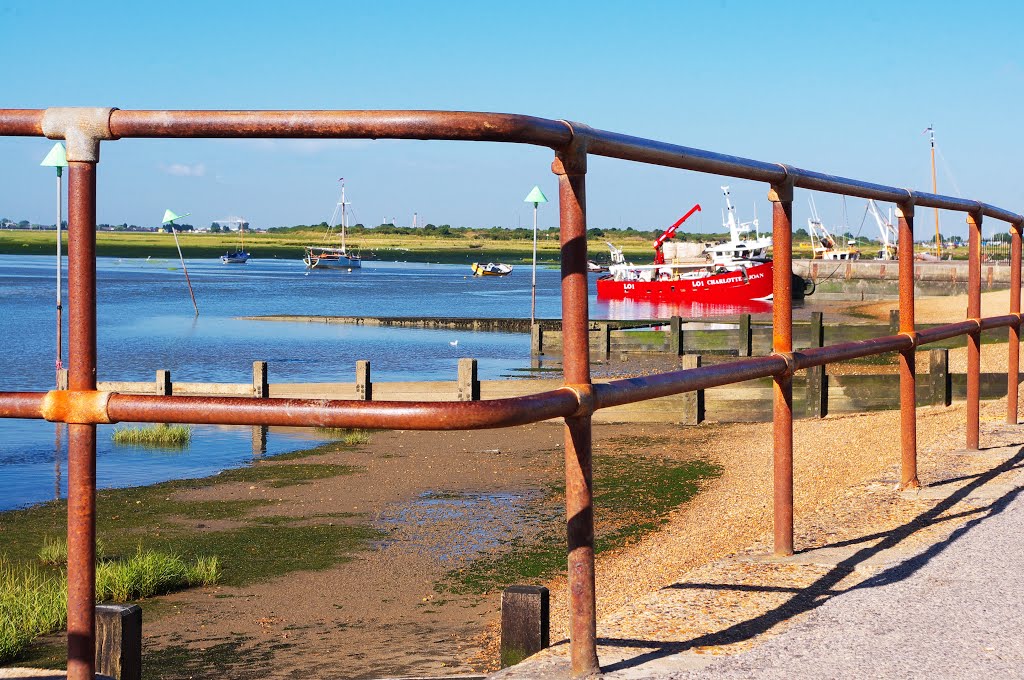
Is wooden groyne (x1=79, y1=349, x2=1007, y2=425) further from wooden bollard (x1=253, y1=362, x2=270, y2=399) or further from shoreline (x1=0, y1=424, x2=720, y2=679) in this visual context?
shoreline (x1=0, y1=424, x2=720, y2=679)

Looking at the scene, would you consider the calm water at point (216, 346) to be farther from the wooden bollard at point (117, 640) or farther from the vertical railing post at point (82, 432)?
the vertical railing post at point (82, 432)

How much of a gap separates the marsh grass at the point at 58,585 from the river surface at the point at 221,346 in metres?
4.31

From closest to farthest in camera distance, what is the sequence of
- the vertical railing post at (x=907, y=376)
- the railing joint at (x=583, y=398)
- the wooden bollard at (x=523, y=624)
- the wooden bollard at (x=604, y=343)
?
the railing joint at (x=583, y=398)
the wooden bollard at (x=523, y=624)
the vertical railing post at (x=907, y=376)
the wooden bollard at (x=604, y=343)

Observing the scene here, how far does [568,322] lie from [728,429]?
45.5ft

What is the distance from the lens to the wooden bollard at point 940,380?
1406cm

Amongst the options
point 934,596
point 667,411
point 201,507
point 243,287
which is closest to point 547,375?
point 667,411

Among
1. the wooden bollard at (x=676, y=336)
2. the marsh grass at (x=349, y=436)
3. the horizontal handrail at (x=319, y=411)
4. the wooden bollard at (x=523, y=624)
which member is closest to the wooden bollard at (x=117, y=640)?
the horizontal handrail at (x=319, y=411)

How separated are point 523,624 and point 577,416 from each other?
775mm

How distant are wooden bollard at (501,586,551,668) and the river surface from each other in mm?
11404

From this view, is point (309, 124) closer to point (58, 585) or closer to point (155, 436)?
point (58, 585)

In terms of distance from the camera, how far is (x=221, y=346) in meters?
42.3

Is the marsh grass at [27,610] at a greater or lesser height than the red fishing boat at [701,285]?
lesser

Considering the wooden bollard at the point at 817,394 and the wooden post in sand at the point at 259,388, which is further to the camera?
the wooden post in sand at the point at 259,388

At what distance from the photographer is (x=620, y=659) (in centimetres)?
326
